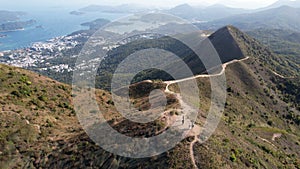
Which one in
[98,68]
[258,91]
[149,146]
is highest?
[149,146]

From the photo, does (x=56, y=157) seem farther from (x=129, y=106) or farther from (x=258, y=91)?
(x=258, y=91)

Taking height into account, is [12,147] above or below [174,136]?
below

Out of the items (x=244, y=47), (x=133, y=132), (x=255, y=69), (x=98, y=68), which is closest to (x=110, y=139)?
(x=133, y=132)

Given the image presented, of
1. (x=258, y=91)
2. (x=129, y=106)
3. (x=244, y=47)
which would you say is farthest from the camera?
(x=244, y=47)

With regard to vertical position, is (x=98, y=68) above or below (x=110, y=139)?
below

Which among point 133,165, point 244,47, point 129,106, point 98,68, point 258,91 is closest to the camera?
point 133,165

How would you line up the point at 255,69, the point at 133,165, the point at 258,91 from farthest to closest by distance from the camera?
the point at 255,69
the point at 258,91
the point at 133,165

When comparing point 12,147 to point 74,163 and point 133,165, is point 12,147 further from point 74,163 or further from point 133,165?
point 133,165

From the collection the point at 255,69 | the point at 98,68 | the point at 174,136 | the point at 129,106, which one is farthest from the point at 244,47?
the point at 98,68

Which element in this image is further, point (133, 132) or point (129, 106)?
point (129, 106)
